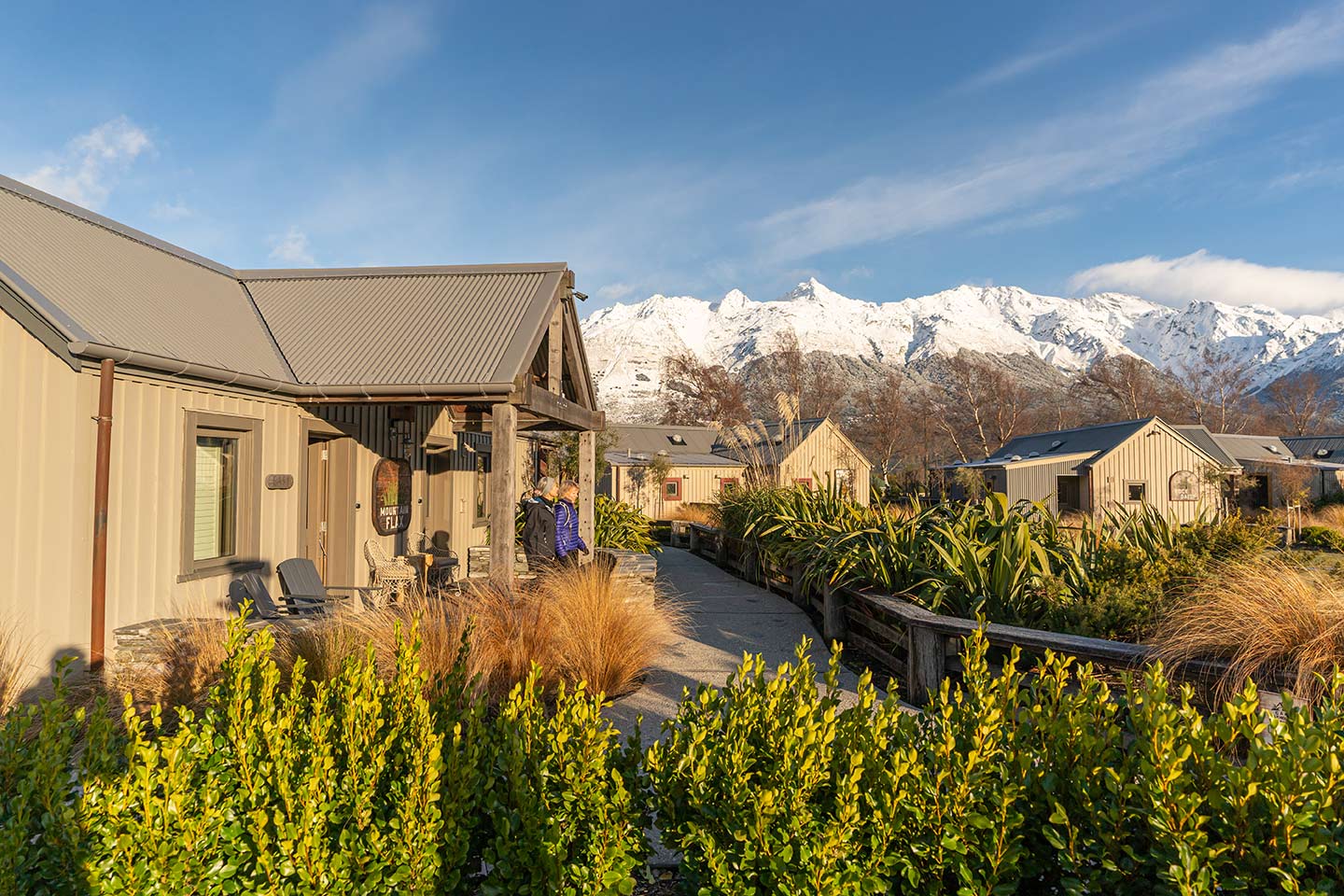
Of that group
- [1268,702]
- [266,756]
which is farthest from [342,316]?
[1268,702]

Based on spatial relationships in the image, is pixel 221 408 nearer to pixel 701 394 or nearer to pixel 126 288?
pixel 126 288

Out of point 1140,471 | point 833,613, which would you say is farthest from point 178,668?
point 1140,471

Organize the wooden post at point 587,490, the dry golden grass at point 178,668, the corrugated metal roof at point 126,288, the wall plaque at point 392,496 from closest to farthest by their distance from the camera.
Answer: the dry golden grass at point 178,668, the corrugated metal roof at point 126,288, the wall plaque at point 392,496, the wooden post at point 587,490

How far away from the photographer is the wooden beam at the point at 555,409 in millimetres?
7475

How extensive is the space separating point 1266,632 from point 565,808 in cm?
394

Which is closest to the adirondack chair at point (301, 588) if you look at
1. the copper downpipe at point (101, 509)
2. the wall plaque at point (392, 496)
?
the copper downpipe at point (101, 509)

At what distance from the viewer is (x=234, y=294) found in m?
9.10

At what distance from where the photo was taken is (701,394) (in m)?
54.8

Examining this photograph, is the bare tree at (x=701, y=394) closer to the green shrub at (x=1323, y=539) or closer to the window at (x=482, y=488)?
the green shrub at (x=1323, y=539)

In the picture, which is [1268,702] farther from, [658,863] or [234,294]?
[234,294]

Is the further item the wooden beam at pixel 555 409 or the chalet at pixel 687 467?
the chalet at pixel 687 467

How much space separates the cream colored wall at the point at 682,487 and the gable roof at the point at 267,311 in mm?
20207

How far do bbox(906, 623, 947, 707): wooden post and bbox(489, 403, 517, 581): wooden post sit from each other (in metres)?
3.70

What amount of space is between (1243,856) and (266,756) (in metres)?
2.93
